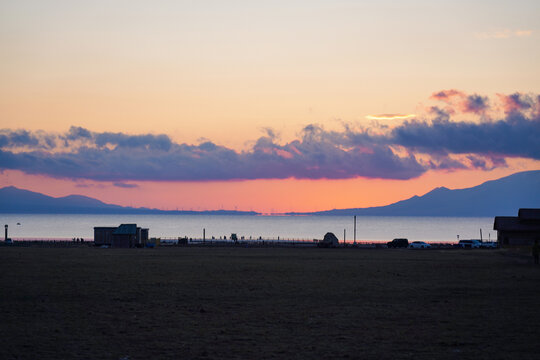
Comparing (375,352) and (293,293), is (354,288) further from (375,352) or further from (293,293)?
(375,352)

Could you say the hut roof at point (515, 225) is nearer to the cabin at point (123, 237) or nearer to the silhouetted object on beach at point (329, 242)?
the silhouetted object on beach at point (329, 242)

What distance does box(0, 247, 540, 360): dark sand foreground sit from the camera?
15305 mm

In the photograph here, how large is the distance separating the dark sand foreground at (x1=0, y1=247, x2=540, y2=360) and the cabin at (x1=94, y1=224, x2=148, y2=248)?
57597 mm

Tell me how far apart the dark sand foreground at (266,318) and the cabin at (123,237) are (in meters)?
57.6

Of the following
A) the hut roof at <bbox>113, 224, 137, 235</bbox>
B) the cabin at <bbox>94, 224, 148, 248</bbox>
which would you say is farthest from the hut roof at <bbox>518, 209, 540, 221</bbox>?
the hut roof at <bbox>113, 224, 137, 235</bbox>

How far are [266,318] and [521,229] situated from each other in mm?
77978

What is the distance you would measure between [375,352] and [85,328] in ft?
27.9

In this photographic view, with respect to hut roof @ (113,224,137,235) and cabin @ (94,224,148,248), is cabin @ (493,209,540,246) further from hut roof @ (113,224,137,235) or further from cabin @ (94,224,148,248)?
hut roof @ (113,224,137,235)

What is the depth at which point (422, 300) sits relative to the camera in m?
25.4

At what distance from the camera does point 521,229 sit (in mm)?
89438

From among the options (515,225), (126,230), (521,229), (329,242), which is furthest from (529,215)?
(126,230)

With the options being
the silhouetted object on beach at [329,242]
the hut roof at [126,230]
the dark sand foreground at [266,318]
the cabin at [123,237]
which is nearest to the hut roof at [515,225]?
the silhouetted object on beach at [329,242]

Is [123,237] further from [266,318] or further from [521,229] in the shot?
[266,318]

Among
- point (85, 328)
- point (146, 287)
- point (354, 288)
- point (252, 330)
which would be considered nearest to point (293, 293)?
point (354, 288)
